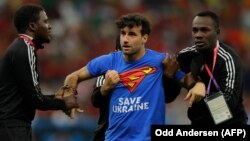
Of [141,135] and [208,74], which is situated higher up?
[208,74]

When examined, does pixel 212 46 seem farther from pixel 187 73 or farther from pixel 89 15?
pixel 89 15

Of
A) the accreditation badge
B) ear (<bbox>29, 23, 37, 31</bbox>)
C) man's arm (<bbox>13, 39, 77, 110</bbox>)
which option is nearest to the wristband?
the accreditation badge

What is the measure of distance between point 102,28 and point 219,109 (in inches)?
328

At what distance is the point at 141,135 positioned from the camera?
730 cm

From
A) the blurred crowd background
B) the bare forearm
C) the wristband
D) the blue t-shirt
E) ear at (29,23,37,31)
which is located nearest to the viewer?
the blue t-shirt

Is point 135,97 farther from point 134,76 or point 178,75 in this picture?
point 178,75

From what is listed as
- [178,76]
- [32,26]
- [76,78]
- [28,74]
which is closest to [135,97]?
[178,76]

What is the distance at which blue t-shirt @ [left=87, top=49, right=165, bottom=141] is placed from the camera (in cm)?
730

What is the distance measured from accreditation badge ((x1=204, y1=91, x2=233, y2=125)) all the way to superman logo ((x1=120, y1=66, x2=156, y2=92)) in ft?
1.99

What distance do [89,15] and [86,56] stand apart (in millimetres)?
1210

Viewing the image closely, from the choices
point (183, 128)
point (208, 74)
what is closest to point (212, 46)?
point (208, 74)

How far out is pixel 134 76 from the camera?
7.43 m

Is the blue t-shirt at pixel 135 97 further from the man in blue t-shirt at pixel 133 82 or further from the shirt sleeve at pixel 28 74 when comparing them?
the shirt sleeve at pixel 28 74

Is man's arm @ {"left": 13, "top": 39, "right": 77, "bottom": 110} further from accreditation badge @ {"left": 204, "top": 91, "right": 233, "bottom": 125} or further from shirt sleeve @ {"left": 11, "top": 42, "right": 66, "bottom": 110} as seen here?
accreditation badge @ {"left": 204, "top": 91, "right": 233, "bottom": 125}
